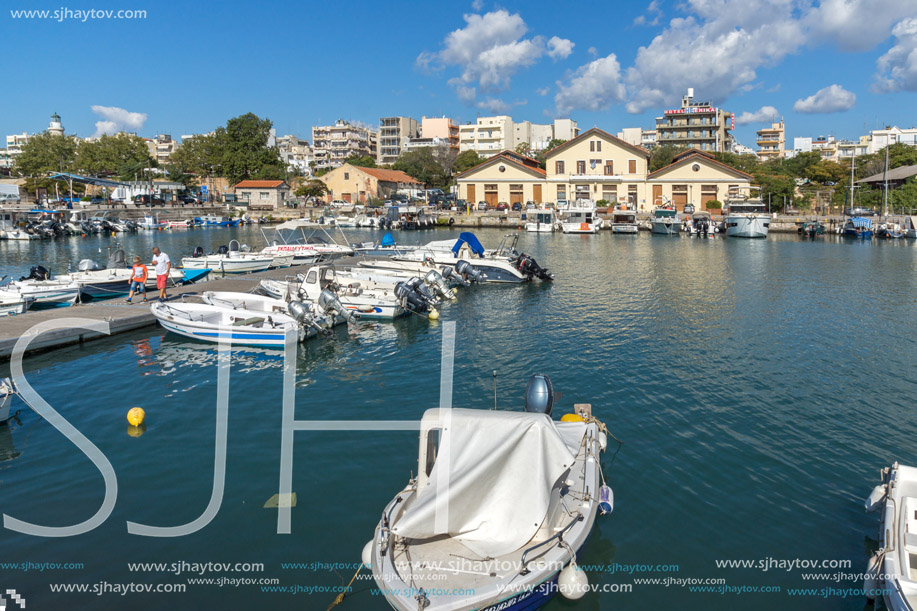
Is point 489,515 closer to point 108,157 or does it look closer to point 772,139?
point 108,157

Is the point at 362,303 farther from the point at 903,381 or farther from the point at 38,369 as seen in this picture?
the point at 903,381

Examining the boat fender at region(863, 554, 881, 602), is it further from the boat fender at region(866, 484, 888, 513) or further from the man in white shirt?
the man in white shirt

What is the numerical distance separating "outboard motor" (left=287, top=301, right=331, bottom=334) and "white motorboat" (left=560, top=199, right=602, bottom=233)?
48.3 metres

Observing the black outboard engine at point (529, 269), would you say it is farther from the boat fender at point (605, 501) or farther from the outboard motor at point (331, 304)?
the boat fender at point (605, 501)

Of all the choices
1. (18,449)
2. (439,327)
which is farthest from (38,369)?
(439,327)

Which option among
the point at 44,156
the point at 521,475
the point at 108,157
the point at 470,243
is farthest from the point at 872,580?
the point at 44,156

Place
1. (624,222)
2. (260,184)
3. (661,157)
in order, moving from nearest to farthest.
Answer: (624,222) → (260,184) → (661,157)

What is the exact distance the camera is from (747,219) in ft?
191

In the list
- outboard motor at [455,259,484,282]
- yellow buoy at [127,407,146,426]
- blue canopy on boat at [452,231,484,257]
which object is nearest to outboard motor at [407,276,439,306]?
outboard motor at [455,259,484,282]

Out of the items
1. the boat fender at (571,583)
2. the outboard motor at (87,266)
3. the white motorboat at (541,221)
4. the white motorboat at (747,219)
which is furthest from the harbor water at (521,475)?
the white motorboat at (541,221)

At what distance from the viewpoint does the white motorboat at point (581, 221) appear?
63.9m

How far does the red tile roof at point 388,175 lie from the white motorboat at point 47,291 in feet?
242

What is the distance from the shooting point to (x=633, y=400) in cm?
1405

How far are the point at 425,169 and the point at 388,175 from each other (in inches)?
465
